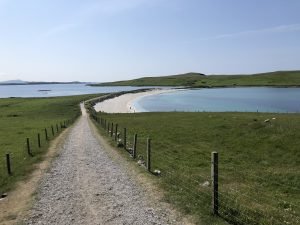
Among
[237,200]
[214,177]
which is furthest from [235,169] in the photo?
[214,177]

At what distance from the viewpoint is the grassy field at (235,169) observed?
15.8 m

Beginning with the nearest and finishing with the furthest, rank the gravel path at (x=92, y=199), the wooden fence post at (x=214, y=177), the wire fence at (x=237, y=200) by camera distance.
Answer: the wire fence at (x=237, y=200), the wooden fence post at (x=214, y=177), the gravel path at (x=92, y=199)

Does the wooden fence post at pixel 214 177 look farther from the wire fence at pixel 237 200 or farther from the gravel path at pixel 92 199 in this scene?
the gravel path at pixel 92 199

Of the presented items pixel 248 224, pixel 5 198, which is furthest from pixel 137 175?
pixel 248 224

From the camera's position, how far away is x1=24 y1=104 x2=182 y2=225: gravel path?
15.1m

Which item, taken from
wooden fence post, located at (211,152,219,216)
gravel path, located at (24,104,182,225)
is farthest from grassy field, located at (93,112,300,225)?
gravel path, located at (24,104,182,225)

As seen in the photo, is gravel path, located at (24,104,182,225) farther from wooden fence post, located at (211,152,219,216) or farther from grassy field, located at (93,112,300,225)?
wooden fence post, located at (211,152,219,216)

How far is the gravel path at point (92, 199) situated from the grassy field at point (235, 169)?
150cm

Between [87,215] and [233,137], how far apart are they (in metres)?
32.5

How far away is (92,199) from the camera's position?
17.9m

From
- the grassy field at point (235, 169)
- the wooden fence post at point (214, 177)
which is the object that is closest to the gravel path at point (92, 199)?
the grassy field at point (235, 169)

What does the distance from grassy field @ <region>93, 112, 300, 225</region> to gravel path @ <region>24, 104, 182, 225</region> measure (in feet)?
4.93

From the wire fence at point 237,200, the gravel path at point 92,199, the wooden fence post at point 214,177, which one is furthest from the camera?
the gravel path at point 92,199

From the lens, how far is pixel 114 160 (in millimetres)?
28734
